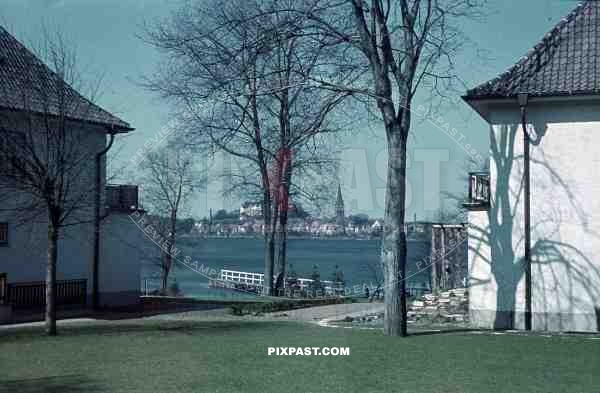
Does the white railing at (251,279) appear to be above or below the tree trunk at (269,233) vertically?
below

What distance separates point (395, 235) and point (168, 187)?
17400mm

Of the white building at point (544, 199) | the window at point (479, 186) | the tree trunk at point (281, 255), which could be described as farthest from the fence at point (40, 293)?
the window at point (479, 186)

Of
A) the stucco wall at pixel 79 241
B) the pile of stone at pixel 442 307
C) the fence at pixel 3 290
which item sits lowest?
the pile of stone at pixel 442 307

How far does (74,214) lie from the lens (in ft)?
74.7

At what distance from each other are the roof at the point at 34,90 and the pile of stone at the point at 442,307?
9.87 metres

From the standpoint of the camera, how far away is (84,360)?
13.4 m

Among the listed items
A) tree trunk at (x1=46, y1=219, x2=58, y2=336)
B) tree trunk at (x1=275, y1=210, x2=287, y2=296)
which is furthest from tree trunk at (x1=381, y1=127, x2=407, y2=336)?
tree trunk at (x1=275, y1=210, x2=287, y2=296)

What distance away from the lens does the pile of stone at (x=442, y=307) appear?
70.3 ft

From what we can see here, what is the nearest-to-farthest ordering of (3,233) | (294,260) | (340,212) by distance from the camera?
(3,233) < (340,212) < (294,260)

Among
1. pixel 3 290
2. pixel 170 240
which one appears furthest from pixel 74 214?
pixel 170 240

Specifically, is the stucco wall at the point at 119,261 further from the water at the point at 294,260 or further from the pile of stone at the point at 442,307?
the water at the point at 294,260

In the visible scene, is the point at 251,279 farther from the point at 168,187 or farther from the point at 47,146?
the point at 47,146

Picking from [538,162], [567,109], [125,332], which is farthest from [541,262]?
[125,332]

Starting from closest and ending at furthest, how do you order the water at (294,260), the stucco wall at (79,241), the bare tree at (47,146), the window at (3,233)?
the bare tree at (47,146) → the stucco wall at (79,241) → the window at (3,233) → the water at (294,260)
